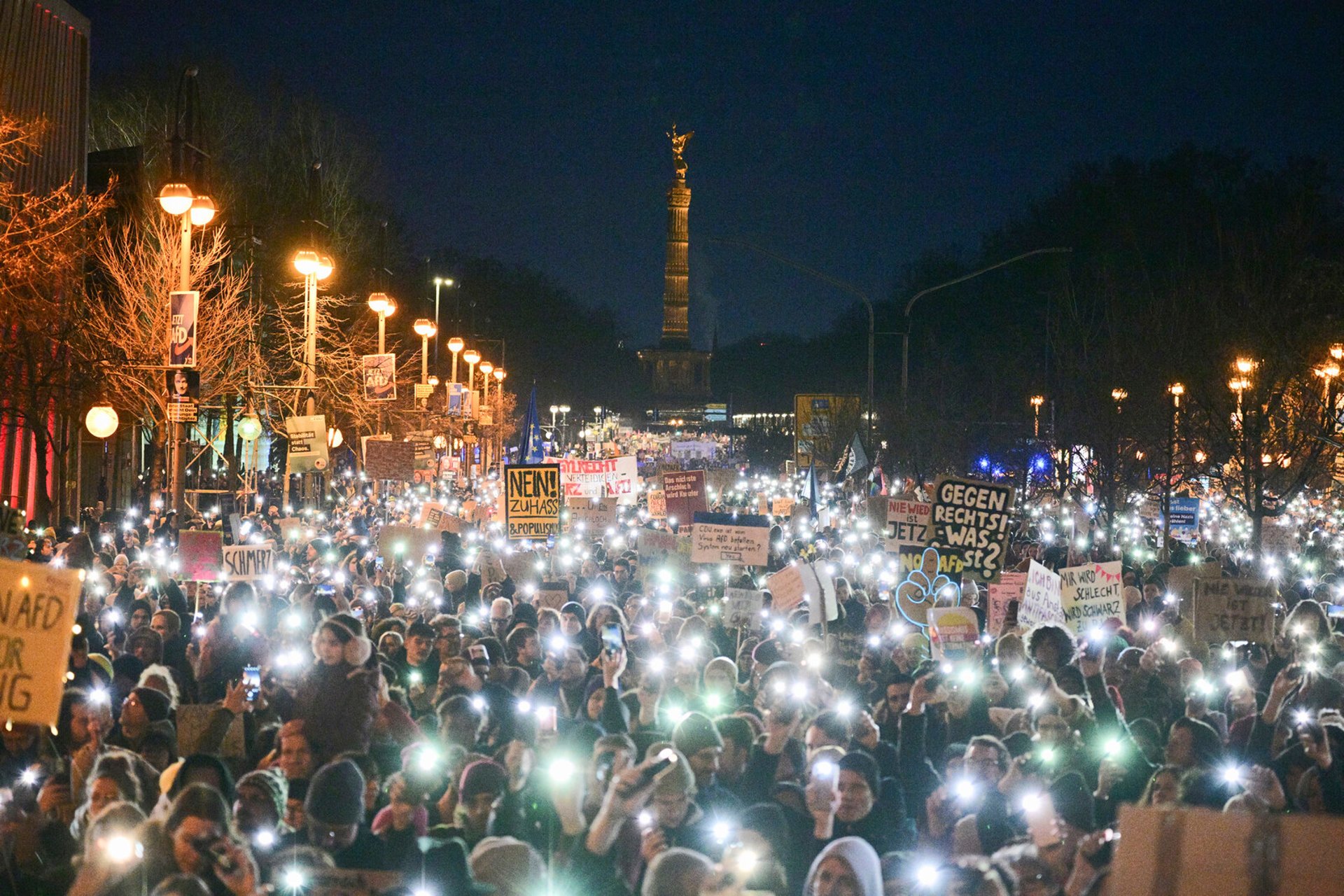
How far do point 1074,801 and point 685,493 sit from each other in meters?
14.0

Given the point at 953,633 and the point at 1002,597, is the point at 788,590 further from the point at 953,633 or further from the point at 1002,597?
the point at 1002,597

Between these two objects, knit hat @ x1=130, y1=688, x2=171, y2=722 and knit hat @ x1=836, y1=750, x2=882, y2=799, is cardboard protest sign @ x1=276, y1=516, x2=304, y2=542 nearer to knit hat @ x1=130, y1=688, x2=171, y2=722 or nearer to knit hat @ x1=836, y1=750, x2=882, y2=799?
knit hat @ x1=130, y1=688, x2=171, y2=722

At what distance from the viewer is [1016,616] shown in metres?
12.6

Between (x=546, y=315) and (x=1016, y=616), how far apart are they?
346ft

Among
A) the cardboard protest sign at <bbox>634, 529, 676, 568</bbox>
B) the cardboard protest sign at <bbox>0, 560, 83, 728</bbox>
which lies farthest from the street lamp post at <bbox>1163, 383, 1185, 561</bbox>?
the cardboard protest sign at <bbox>0, 560, 83, 728</bbox>

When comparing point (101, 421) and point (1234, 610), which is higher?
point (101, 421)

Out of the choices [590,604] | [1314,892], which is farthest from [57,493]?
[1314,892]

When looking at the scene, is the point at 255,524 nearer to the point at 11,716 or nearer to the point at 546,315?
the point at 11,716

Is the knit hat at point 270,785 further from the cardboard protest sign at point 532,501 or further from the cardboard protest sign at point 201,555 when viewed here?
the cardboard protest sign at point 532,501

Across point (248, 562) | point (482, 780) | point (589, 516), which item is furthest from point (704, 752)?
point (589, 516)

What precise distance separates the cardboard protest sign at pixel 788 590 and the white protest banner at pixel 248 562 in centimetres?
462

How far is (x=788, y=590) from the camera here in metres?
12.2

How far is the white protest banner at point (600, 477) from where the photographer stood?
23.7 meters

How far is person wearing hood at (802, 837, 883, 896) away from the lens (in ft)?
16.2
